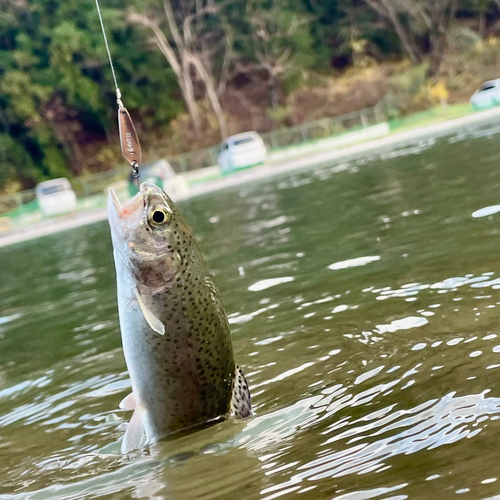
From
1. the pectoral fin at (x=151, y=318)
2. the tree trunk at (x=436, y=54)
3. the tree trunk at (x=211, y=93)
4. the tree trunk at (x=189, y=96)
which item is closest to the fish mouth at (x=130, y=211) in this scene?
the pectoral fin at (x=151, y=318)

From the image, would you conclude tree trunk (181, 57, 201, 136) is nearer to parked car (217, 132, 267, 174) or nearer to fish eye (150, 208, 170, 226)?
parked car (217, 132, 267, 174)

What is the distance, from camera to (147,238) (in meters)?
3.13

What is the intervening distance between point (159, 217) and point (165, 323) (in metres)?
0.54

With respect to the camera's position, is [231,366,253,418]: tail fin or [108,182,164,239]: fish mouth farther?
[231,366,253,418]: tail fin

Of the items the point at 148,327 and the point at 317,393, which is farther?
the point at 317,393

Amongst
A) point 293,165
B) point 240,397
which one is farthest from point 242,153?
point 240,397

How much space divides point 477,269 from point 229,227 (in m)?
8.26

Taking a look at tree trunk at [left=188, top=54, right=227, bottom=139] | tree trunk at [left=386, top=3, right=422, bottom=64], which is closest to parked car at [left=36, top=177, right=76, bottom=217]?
tree trunk at [left=188, top=54, right=227, bottom=139]

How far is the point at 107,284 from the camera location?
33.7ft

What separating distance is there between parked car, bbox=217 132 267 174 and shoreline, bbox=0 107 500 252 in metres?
2.24

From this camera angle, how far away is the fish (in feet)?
10.3

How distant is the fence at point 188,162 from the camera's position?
31.4m

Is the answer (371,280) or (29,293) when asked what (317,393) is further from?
(29,293)

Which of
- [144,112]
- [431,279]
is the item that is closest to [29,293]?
[431,279]
